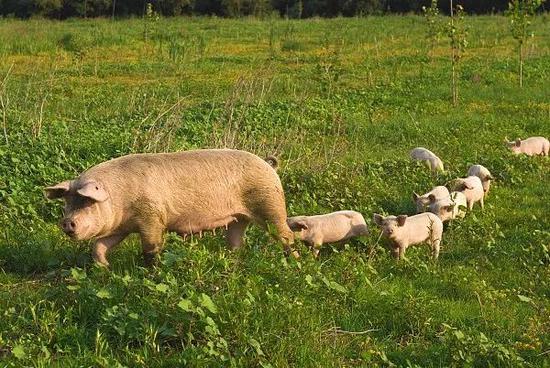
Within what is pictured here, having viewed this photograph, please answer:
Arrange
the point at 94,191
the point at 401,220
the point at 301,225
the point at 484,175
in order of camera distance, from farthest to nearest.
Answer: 1. the point at 484,175
2. the point at 401,220
3. the point at 301,225
4. the point at 94,191

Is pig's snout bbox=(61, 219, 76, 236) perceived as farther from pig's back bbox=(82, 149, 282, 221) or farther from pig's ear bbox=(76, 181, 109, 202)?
pig's back bbox=(82, 149, 282, 221)

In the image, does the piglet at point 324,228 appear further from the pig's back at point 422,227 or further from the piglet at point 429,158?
the piglet at point 429,158

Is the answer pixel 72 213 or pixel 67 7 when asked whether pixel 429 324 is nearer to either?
pixel 72 213

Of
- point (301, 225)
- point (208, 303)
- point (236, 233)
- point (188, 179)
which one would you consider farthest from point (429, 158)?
point (208, 303)

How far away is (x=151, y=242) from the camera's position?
518 cm

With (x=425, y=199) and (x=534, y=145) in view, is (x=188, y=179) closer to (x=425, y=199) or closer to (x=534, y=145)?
(x=425, y=199)

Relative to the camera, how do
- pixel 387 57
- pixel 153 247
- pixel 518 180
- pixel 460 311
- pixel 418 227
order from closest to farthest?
1. pixel 460 311
2. pixel 153 247
3. pixel 418 227
4. pixel 518 180
5. pixel 387 57

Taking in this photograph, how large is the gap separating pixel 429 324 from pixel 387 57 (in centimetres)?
1827

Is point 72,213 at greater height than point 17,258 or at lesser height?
greater

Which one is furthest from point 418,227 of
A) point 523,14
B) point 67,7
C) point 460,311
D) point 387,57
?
point 67,7

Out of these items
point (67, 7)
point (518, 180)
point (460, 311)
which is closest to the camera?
point (460, 311)

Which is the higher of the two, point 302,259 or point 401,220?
point 401,220

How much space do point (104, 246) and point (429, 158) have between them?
5250mm

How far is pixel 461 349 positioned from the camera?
13.3 ft
